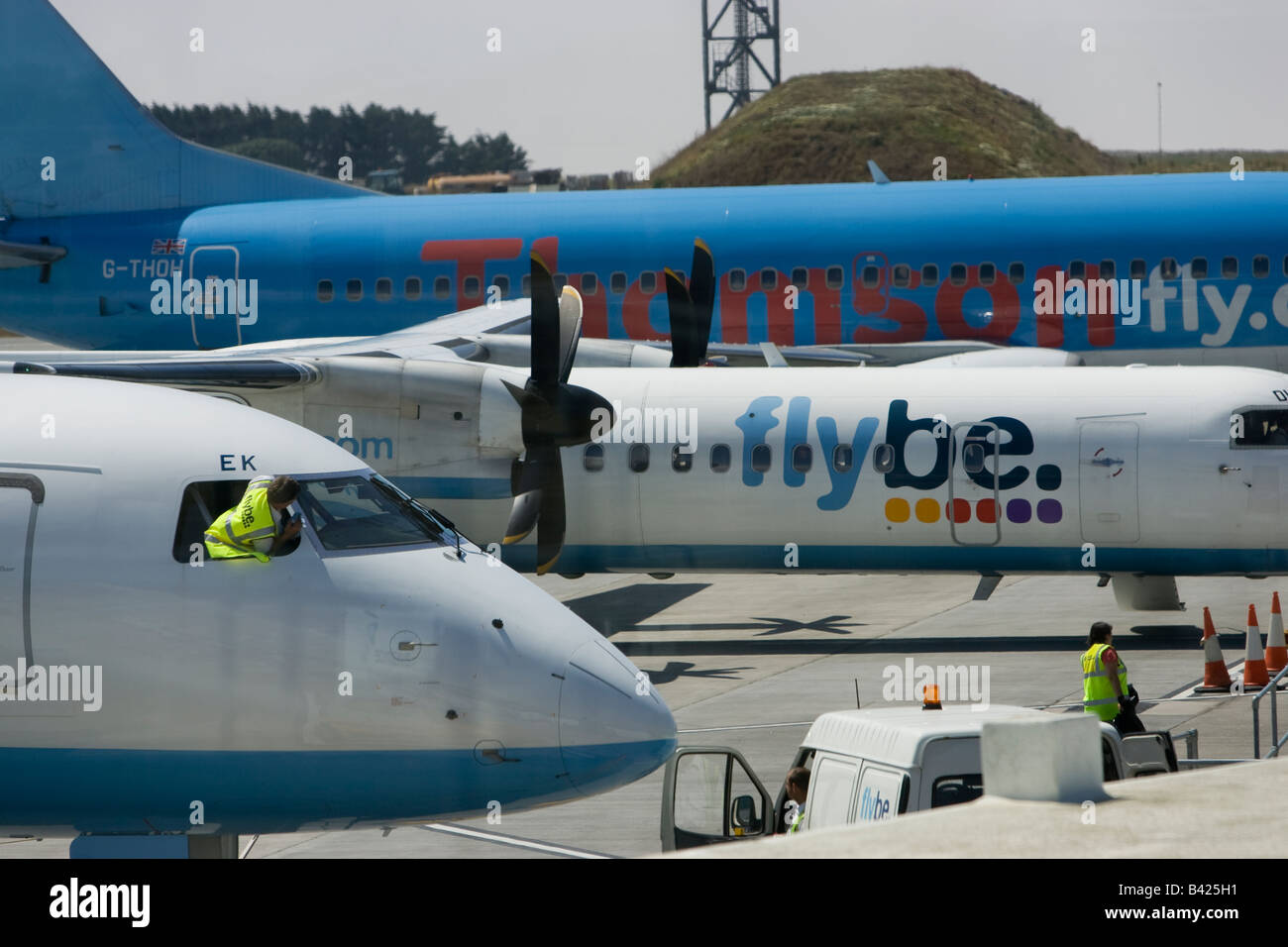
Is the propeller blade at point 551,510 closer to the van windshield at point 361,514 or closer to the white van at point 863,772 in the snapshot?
the white van at point 863,772

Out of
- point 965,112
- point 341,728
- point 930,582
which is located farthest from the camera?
point 965,112

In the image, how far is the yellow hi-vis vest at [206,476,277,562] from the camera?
937 centimetres

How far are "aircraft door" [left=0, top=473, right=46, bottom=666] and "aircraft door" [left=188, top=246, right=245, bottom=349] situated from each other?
21720 millimetres

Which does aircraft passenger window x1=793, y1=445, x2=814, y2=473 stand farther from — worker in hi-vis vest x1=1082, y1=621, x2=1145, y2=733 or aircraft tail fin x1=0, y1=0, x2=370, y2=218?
aircraft tail fin x1=0, y1=0, x2=370, y2=218

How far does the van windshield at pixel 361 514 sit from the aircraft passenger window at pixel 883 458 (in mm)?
11496

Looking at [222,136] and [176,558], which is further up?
[222,136]

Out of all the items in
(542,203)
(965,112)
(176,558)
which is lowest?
(176,558)

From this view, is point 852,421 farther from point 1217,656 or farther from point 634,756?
point 634,756

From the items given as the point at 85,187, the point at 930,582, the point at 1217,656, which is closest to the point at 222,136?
the point at 85,187

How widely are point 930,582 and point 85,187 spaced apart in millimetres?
17920

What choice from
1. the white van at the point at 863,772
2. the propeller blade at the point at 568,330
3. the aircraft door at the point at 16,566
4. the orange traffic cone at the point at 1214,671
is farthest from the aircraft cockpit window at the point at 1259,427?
the aircraft door at the point at 16,566

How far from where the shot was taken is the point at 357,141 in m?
150

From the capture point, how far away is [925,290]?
28.1 m

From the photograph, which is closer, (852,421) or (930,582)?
(852,421)
